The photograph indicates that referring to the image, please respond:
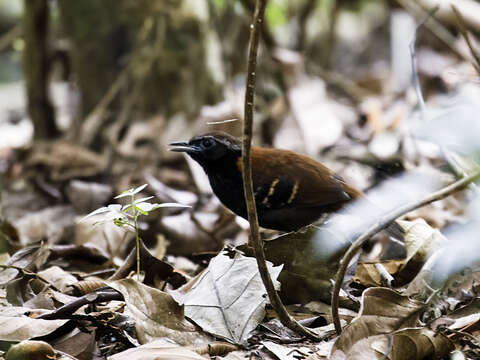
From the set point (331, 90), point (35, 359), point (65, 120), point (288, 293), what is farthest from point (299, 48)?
point (35, 359)

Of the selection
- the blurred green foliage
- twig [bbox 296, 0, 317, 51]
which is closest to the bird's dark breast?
the blurred green foliage

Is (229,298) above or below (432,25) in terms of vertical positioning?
below

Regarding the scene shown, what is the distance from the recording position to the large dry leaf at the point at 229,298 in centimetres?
236

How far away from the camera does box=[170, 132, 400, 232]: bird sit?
13.6 ft

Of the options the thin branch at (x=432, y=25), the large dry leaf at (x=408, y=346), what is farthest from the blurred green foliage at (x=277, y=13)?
the large dry leaf at (x=408, y=346)

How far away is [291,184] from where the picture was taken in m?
4.18

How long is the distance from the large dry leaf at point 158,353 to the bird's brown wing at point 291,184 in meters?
2.05

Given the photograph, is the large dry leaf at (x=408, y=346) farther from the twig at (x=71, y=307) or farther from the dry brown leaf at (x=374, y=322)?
the twig at (x=71, y=307)

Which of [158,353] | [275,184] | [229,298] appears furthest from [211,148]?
[158,353]

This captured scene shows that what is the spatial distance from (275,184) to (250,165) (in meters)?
2.13

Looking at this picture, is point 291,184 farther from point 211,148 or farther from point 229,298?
point 229,298

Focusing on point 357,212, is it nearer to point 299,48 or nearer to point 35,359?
point 35,359

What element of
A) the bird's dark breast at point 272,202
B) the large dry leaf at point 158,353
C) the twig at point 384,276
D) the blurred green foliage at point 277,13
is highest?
the blurred green foliage at point 277,13

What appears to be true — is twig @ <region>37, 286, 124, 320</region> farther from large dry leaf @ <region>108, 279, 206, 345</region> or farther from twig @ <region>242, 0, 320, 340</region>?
twig @ <region>242, 0, 320, 340</region>
